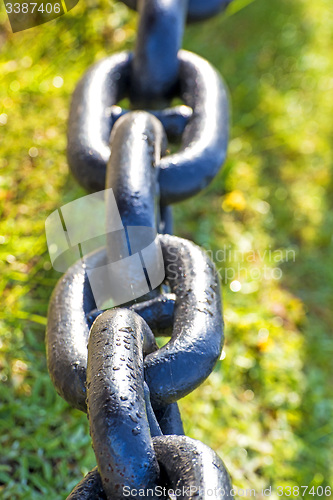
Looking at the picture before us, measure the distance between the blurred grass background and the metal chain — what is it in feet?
1.90

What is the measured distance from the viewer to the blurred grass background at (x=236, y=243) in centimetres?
168

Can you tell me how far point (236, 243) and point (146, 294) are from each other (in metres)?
1.19

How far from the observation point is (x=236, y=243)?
7.68 feet

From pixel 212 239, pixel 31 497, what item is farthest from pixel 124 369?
pixel 212 239

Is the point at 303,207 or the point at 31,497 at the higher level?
the point at 31,497

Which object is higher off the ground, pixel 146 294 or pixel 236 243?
pixel 146 294

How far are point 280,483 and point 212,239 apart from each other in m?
0.98

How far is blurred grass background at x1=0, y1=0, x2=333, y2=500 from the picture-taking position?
66.3 inches

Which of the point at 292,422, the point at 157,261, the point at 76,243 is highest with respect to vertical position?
the point at 157,261

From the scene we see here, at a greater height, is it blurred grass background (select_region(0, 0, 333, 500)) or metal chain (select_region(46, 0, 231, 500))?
metal chain (select_region(46, 0, 231, 500))

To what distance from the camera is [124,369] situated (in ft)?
2.97

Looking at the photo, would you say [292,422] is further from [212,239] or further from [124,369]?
[124,369]

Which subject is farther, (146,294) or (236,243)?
(236,243)

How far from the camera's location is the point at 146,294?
1.21m
